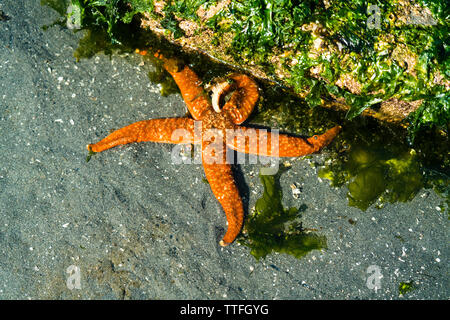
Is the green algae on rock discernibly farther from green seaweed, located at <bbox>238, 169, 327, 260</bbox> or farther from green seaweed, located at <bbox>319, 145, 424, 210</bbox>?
green seaweed, located at <bbox>238, 169, 327, 260</bbox>

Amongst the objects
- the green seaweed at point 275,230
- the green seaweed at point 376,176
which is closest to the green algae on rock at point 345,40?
the green seaweed at point 376,176

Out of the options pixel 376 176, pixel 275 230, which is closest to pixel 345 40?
pixel 376 176

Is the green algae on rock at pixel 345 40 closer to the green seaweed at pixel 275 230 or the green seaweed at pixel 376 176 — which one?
the green seaweed at pixel 376 176

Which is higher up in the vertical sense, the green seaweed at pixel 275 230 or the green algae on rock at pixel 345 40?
the green algae on rock at pixel 345 40

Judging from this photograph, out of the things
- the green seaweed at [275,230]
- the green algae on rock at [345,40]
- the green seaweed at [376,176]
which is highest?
the green algae on rock at [345,40]

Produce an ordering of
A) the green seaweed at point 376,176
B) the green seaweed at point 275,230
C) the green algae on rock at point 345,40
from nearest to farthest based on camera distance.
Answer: the green algae on rock at point 345,40
the green seaweed at point 275,230
the green seaweed at point 376,176

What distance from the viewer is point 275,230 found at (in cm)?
420

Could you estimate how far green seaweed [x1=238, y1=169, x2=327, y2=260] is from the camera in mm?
4113

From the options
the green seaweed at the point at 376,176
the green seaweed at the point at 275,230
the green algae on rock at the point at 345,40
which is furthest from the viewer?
the green seaweed at the point at 376,176

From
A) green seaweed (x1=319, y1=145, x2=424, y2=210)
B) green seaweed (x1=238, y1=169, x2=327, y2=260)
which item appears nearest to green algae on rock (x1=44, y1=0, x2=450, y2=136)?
green seaweed (x1=319, y1=145, x2=424, y2=210)

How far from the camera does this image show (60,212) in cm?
405

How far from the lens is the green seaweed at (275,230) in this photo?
4.11 m
